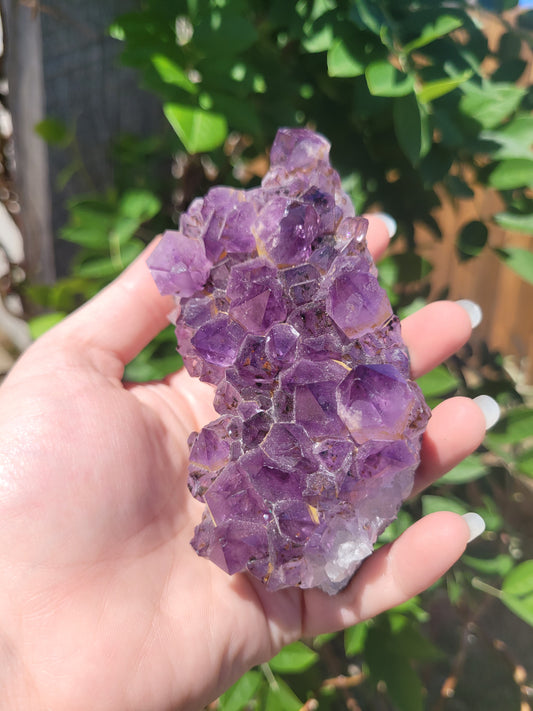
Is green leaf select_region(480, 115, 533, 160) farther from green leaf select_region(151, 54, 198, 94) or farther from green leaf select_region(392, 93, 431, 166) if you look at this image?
green leaf select_region(151, 54, 198, 94)

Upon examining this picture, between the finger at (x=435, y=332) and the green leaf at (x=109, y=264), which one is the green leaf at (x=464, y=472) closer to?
the finger at (x=435, y=332)

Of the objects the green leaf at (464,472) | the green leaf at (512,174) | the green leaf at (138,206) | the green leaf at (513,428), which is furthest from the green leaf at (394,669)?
the green leaf at (138,206)

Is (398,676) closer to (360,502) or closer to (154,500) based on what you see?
(360,502)

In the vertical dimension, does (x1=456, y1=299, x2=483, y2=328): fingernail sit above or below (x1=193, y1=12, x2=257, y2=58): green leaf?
below

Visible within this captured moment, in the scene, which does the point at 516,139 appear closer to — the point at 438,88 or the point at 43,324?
the point at 438,88

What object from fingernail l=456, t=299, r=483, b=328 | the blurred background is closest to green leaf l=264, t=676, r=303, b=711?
the blurred background

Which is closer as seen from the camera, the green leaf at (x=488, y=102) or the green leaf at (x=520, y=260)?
the green leaf at (x=488, y=102)

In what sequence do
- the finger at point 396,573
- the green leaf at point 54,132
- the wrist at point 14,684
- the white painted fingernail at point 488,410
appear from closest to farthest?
the wrist at point 14,684, the finger at point 396,573, the white painted fingernail at point 488,410, the green leaf at point 54,132
